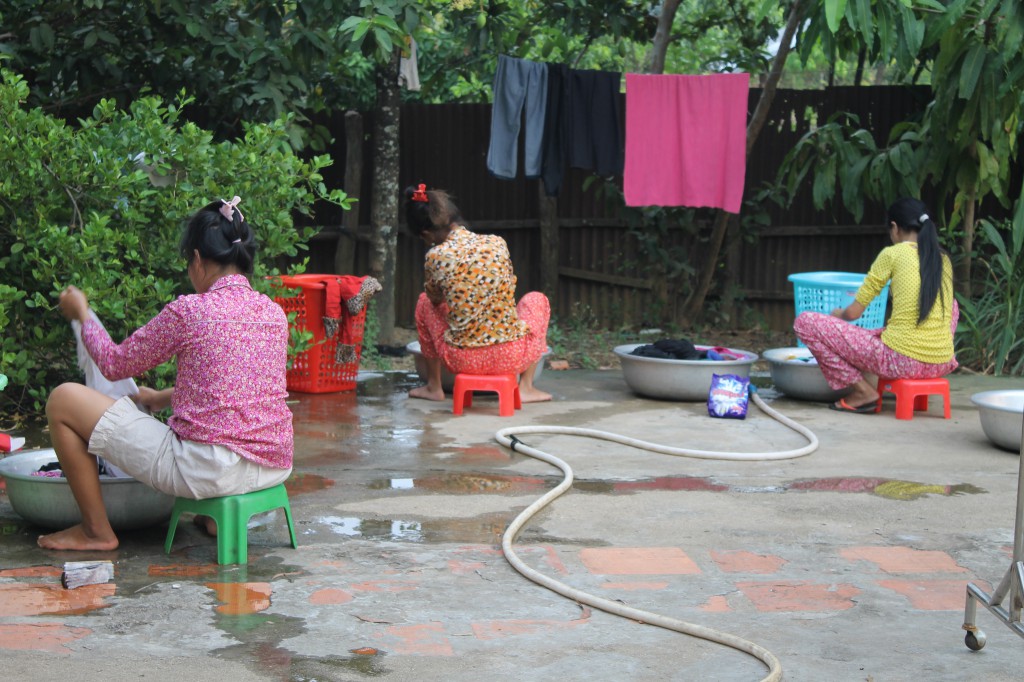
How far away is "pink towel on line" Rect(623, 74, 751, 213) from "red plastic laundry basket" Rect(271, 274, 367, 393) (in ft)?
8.56

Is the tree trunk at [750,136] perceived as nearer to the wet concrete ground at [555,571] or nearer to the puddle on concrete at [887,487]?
the wet concrete ground at [555,571]

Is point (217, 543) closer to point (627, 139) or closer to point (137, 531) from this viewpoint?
point (137, 531)

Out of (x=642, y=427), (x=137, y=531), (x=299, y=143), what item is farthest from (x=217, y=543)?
(x=299, y=143)

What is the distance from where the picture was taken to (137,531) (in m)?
4.55

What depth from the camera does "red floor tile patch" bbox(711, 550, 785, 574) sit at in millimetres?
4234

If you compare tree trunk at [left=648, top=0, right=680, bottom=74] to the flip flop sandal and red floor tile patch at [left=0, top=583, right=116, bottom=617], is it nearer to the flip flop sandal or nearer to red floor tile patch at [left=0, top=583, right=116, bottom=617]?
the flip flop sandal

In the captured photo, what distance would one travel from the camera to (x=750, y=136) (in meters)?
9.52

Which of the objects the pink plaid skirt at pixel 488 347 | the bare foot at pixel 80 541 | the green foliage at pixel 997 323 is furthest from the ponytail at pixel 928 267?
the bare foot at pixel 80 541

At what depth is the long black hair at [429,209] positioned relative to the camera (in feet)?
22.6

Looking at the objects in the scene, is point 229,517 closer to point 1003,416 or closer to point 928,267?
point 1003,416

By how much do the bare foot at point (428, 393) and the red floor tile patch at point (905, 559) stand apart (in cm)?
342

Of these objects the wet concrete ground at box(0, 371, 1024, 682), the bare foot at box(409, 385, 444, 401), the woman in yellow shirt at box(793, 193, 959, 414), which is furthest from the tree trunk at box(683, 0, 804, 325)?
the wet concrete ground at box(0, 371, 1024, 682)

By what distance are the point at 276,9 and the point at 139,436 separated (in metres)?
4.36

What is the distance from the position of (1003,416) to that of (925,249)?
132 cm
